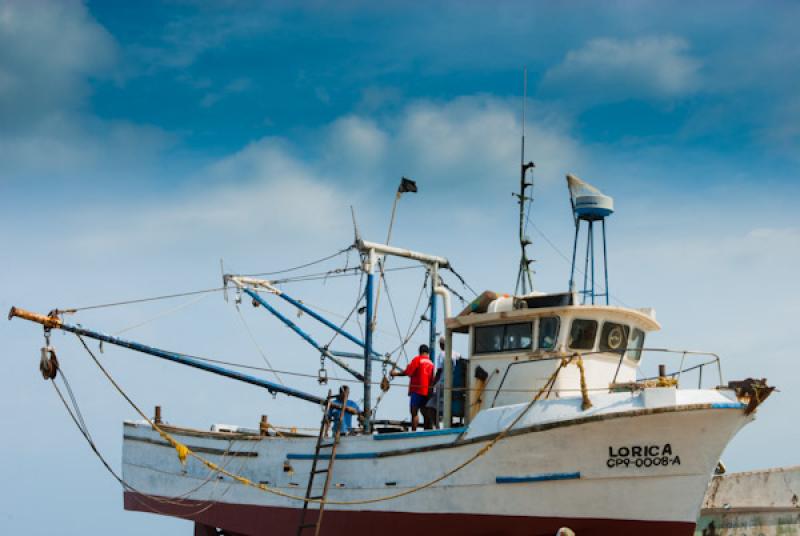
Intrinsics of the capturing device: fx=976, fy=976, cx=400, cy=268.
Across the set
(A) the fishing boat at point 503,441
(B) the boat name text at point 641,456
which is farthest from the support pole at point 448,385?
(B) the boat name text at point 641,456

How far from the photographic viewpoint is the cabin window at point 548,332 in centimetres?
1513

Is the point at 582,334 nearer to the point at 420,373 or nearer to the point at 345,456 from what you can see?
the point at 420,373

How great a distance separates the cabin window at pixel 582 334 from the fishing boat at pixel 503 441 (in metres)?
0.03

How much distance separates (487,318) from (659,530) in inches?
167

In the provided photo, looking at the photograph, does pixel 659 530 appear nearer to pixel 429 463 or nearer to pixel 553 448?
pixel 553 448

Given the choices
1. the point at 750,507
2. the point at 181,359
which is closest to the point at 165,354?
the point at 181,359

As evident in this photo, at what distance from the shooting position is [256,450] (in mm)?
17766

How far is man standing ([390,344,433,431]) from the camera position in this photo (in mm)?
16453

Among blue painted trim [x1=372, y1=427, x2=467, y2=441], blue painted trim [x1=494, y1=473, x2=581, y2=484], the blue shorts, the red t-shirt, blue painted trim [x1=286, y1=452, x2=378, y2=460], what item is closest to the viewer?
blue painted trim [x1=494, y1=473, x2=581, y2=484]

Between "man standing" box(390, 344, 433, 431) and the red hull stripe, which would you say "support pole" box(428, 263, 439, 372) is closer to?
"man standing" box(390, 344, 433, 431)

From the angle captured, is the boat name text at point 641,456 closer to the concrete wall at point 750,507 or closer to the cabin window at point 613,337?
the cabin window at point 613,337

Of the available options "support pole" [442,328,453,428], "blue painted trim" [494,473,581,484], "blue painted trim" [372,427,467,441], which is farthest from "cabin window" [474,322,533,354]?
"blue painted trim" [494,473,581,484]

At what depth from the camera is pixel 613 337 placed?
51.0 feet

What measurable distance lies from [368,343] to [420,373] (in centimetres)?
110
